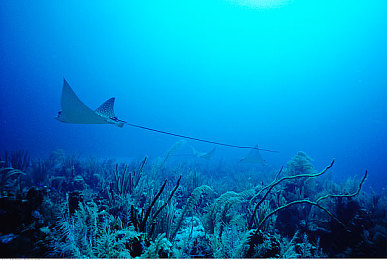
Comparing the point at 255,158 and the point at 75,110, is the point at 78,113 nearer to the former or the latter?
the point at 75,110

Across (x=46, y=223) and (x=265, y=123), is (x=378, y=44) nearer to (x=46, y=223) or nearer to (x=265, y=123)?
(x=265, y=123)

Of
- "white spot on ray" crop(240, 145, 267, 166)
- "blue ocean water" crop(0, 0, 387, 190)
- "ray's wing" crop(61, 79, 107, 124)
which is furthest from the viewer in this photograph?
"blue ocean water" crop(0, 0, 387, 190)

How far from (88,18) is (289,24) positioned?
88.7 metres

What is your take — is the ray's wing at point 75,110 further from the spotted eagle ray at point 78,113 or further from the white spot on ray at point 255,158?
the white spot on ray at point 255,158

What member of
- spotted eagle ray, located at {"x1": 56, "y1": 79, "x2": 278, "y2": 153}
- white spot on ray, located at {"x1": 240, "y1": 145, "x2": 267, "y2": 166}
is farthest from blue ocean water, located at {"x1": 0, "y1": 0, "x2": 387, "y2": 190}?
spotted eagle ray, located at {"x1": 56, "y1": 79, "x2": 278, "y2": 153}

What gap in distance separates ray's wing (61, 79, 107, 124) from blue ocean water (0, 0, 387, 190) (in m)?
54.2

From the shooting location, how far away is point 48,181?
4.94 meters

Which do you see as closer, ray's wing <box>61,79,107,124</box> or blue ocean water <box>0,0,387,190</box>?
ray's wing <box>61,79,107,124</box>

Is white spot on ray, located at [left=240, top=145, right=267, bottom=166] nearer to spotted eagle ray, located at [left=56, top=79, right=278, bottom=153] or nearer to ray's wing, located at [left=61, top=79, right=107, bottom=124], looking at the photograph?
spotted eagle ray, located at [left=56, top=79, right=278, bottom=153]

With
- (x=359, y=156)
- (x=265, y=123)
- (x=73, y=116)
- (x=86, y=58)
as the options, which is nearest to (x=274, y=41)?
(x=265, y=123)

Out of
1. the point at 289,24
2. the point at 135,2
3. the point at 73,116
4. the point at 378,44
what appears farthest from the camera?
the point at 135,2

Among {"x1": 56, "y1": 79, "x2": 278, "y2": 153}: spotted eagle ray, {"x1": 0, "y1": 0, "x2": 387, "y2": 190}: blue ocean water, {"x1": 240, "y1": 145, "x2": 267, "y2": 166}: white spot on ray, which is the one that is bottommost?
{"x1": 240, "y1": 145, "x2": 267, "y2": 166}: white spot on ray

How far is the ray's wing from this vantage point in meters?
5.07

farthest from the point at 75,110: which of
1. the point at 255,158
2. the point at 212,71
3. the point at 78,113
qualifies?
the point at 212,71
